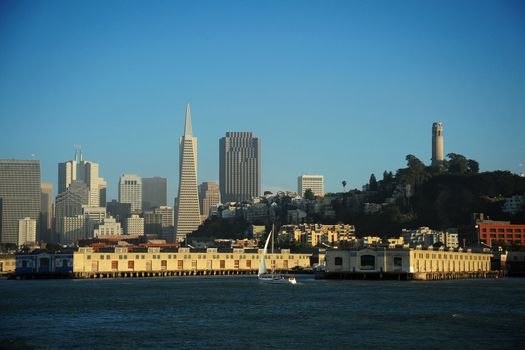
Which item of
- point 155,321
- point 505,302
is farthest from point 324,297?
point 155,321

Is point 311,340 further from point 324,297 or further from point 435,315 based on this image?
point 324,297

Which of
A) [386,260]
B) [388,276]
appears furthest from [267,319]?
[386,260]

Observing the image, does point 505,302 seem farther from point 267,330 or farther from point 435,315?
point 267,330

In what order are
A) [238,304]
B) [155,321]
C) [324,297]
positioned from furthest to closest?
[324,297] → [238,304] → [155,321]

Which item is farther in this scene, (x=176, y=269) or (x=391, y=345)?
(x=176, y=269)

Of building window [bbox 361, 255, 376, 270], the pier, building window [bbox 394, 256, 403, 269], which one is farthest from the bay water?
building window [bbox 361, 255, 376, 270]

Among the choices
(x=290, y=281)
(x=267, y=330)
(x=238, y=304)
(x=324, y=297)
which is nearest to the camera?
(x=267, y=330)

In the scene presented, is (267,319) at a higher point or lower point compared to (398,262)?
lower

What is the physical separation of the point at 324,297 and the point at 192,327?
2964cm

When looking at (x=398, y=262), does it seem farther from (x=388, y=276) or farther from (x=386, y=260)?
(x=388, y=276)

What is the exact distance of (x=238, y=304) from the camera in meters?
83.7

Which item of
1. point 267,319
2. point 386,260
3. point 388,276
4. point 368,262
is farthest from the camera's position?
point 368,262

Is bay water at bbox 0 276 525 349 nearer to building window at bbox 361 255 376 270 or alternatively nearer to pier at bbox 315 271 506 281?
pier at bbox 315 271 506 281

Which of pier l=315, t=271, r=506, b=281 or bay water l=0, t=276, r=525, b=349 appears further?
pier l=315, t=271, r=506, b=281
